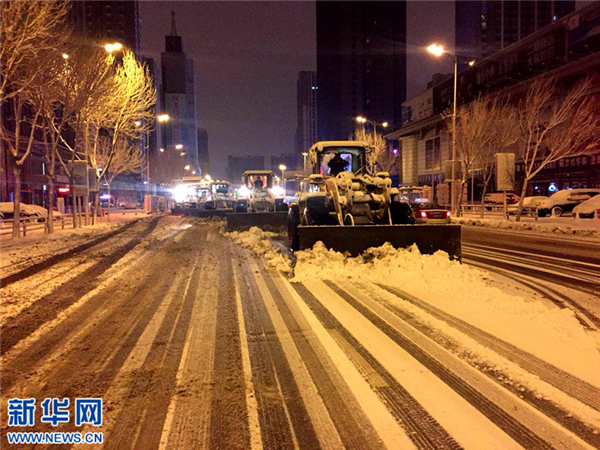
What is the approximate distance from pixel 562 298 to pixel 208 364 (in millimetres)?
5819

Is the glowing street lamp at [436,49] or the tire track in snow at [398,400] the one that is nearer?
the tire track in snow at [398,400]

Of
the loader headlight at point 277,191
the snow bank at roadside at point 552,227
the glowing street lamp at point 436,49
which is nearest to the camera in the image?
the snow bank at roadside at point 552,227

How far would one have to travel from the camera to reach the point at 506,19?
159250 mm

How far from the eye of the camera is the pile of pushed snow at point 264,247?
10.1 metres

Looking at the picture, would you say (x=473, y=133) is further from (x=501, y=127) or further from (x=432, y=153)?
(x=432, y=153)

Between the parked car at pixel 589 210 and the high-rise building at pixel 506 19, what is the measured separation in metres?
151

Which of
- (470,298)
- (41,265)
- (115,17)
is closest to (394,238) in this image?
(470,298)

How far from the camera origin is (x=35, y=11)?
13.9 m

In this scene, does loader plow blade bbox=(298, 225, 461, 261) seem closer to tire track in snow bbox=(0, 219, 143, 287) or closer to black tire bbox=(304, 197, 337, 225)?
black tire bbox=(304, 197, 337, 225)

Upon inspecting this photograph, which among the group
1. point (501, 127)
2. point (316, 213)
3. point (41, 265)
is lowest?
point (41, 265)

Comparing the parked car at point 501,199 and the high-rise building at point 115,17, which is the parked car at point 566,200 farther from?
the high-rise building at point 115,17

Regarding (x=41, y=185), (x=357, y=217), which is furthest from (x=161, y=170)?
(x=357, y=217)

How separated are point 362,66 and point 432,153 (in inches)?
3695

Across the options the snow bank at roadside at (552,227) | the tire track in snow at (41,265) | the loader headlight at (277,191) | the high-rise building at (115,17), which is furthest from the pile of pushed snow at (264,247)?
the high-rise building at (115,17)
